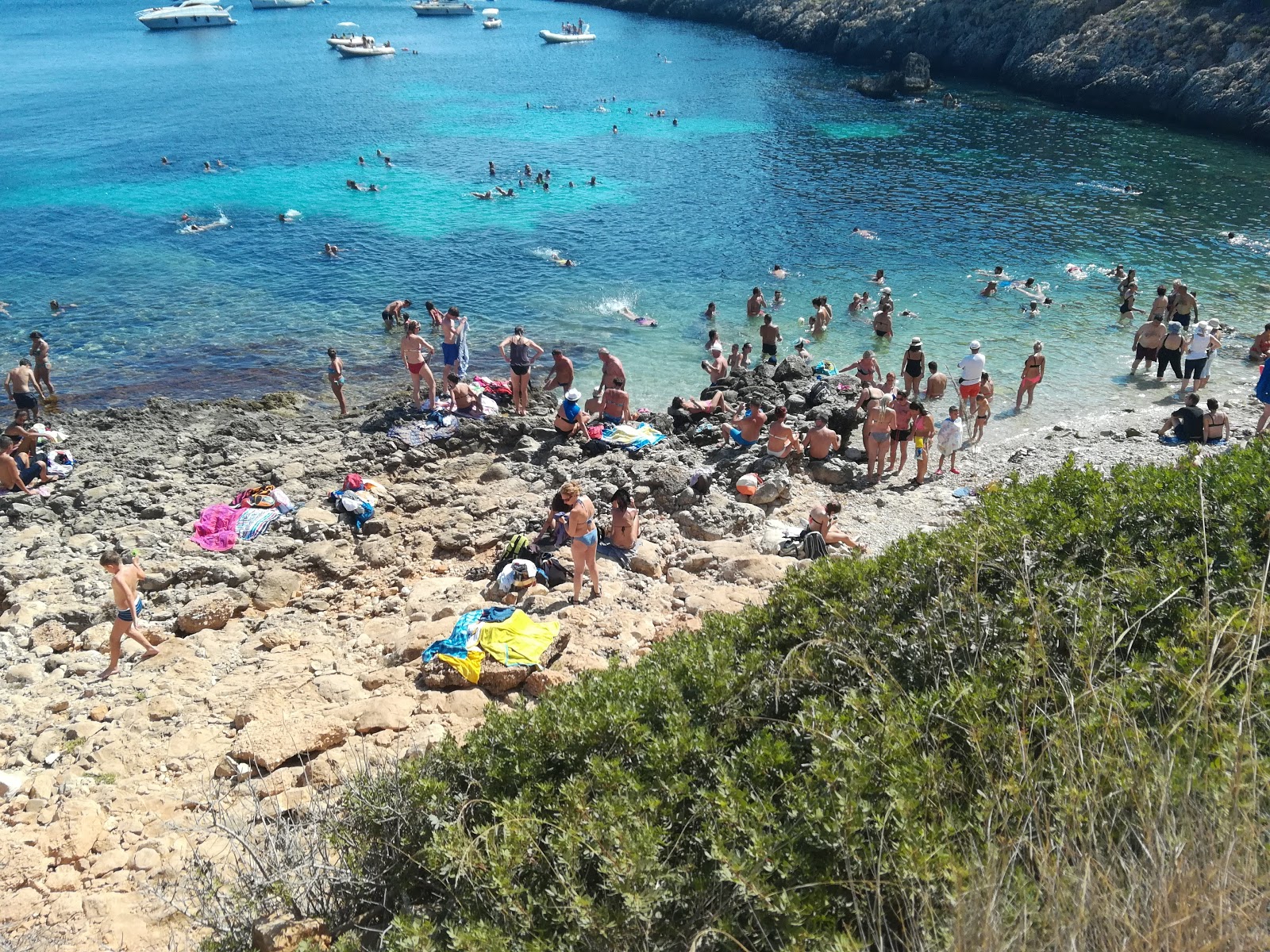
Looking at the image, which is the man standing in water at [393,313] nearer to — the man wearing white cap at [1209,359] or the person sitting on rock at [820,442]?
the person sitting on rock at [820,442]

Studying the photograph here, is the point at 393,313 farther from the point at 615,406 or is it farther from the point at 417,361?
the point at 615,406

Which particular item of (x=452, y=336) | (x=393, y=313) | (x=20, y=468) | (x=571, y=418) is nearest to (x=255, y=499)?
Answer: (x=20, y=468)

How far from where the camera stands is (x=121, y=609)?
10508mm

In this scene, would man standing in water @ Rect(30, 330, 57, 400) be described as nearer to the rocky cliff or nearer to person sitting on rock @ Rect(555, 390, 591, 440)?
person sitting on rock @ Rect(555, 390, 591, 440)

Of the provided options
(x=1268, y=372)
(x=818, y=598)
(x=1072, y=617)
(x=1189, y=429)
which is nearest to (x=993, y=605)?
(x=1072, y=617)

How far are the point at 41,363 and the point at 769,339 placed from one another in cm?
1713

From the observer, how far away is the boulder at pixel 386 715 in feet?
28.9

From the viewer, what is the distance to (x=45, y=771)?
8.70 m

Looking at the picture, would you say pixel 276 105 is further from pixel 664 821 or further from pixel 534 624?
pixel 664 821

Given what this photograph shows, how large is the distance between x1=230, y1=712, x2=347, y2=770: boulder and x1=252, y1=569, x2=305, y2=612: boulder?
9.69ft

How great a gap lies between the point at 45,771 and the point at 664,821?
696cm

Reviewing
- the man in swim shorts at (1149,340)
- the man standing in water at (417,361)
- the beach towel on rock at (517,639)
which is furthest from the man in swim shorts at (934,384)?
the beach towel on rock at (517,639)

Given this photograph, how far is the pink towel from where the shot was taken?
12859 mm

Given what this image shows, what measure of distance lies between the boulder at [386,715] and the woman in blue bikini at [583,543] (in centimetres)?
278
